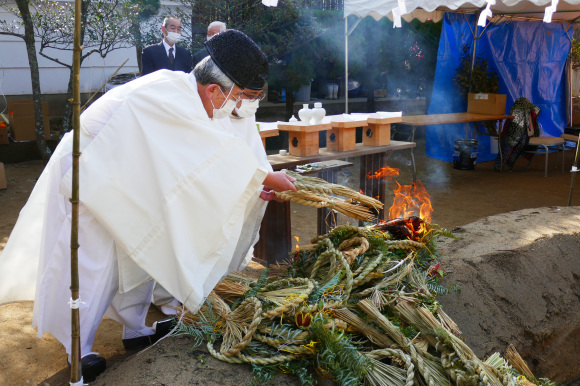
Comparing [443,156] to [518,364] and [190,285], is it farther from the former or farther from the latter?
[190,285]

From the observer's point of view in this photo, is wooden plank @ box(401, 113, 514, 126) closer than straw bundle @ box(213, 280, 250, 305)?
No

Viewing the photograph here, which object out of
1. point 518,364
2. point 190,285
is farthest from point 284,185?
point 518,364

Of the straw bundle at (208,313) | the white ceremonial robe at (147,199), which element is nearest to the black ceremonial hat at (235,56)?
the white ceremonial robe at (147,199)

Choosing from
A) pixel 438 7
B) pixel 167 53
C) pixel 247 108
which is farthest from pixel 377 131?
pixel 438 7

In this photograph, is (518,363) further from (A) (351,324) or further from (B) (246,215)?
(B) (246,215)

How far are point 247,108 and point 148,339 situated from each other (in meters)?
1.59

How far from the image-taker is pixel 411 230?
3652mm

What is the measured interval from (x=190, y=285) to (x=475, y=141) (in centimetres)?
822

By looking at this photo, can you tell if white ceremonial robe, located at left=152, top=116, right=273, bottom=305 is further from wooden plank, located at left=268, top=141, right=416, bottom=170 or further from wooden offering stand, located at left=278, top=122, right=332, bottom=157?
wooden offering stand, located at left=278, top=122, right=332, bottom=157

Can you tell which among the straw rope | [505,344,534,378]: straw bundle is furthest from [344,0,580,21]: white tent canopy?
the straw rope

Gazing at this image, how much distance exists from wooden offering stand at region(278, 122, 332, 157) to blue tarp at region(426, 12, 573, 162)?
6091mm

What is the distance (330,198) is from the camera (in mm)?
3242

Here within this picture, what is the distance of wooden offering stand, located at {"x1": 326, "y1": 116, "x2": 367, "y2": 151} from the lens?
515 cm

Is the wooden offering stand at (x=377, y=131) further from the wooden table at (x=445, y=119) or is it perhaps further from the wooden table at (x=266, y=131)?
the wooden table at (x=445, y=119)
